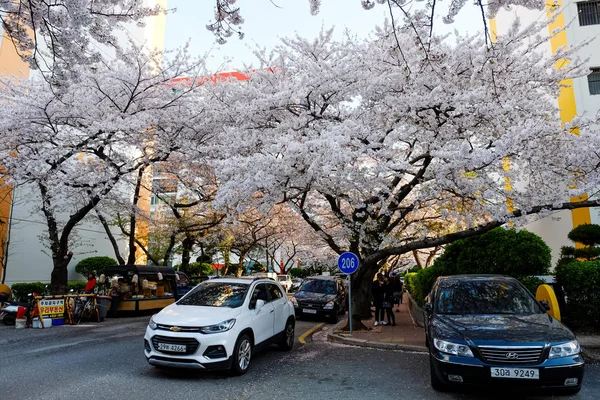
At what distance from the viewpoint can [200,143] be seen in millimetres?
15398

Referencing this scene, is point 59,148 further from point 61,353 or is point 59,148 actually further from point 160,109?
point 61,353

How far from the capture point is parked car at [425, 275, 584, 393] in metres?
4.86

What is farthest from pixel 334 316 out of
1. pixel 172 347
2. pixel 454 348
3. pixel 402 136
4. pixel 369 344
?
pixel 454 348

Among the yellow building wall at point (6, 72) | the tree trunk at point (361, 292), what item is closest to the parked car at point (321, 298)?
the tree trunk at point (361, 292)

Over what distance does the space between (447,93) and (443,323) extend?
6.69 metres

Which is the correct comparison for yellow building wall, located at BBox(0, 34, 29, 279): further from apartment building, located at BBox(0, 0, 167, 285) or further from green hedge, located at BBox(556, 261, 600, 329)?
green hedge, located at BBox(556, 261, 600, 329)

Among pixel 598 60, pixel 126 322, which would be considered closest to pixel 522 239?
pixel 598 60

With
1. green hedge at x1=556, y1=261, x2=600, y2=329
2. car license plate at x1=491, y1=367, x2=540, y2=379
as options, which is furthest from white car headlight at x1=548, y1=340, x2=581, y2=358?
green hedge at x1=556, y1=261, x2=600, y2=329

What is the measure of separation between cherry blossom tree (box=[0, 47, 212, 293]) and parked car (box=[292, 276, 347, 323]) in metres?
6.96

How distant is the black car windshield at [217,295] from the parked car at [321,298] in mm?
7276

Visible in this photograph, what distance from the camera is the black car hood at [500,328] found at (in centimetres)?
514

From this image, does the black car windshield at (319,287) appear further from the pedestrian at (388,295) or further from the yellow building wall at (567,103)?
the yellow building wall at (567,103)

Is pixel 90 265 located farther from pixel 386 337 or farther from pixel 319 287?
pixel 386 337

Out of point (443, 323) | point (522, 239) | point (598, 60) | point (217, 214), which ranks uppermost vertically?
point (598, 60)
